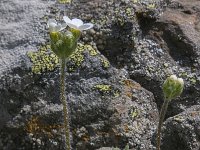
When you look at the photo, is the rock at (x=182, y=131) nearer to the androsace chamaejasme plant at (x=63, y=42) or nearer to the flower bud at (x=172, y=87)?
the flower bud at (x=172, y=87)

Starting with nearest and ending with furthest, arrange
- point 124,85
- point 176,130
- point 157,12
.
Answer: point 176,130, point 124,85, point 157,12

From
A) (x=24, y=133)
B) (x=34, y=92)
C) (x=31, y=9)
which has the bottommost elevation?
(x=24, y=133)

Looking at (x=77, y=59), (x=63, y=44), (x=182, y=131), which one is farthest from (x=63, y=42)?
(x=182, y=131)

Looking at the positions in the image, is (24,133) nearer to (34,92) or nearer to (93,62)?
(34,92)

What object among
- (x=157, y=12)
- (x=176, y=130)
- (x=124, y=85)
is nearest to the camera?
(x=176, y=130)

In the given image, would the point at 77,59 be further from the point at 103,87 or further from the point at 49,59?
the point at 103,87

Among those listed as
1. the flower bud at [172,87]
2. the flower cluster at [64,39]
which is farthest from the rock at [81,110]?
the flower cluster at [64,39]

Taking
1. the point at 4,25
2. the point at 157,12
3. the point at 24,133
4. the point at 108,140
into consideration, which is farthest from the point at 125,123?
the point at 4,25
